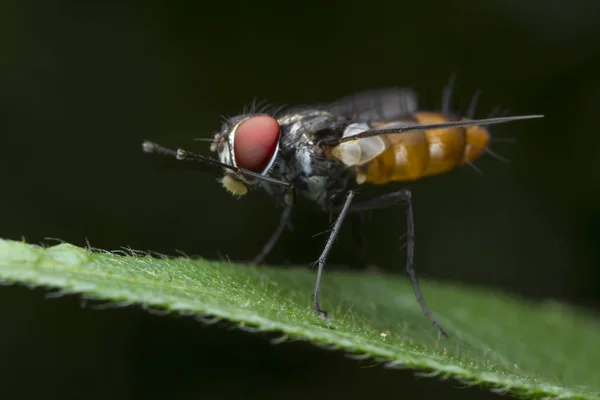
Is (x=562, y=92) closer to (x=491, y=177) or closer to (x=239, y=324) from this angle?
(x=491, y=177)

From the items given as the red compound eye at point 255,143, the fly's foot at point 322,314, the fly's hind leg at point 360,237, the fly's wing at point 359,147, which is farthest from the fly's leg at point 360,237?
the fly's foot at point 322,314

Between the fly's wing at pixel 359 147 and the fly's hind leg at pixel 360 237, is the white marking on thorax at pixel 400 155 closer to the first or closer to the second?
the fly's wing at pixel 359 147

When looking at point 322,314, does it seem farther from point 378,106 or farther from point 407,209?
point 378,106

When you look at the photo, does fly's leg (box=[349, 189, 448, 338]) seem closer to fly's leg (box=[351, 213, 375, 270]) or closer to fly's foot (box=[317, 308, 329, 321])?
fly's leg (box=[351, 213, 375, 270])

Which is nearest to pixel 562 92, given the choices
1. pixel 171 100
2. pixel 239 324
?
pixel 171 100

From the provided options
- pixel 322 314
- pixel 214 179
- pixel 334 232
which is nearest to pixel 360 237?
pixel 334 232

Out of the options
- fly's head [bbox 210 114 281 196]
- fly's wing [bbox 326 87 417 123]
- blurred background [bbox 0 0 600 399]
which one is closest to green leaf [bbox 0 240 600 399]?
fly's head [bbox 210 114 281 196]

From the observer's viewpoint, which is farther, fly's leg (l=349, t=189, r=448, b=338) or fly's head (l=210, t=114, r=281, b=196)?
fly's leg (l=349, t=189, r=448, b=338)
